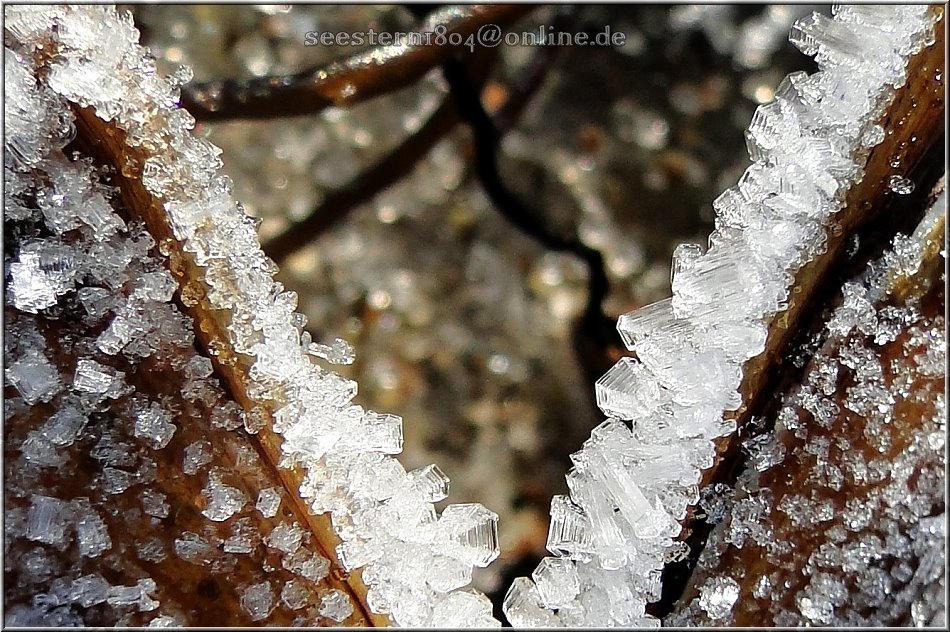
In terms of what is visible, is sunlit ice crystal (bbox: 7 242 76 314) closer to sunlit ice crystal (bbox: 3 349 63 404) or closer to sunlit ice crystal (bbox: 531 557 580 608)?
sunlit ice crystal (bbox: 3 349 63 404)

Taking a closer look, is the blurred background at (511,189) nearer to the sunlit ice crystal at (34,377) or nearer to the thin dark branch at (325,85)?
the thin dark branch at (325,85)

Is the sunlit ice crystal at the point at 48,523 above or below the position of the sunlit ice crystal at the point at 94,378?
below

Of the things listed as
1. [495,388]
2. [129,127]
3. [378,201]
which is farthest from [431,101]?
[129,127]

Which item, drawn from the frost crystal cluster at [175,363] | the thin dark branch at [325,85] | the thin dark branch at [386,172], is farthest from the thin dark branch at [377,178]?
the frost crystal cluster at [175,363]

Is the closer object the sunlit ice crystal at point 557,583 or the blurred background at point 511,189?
the sunlit ice crystal at point 557,583

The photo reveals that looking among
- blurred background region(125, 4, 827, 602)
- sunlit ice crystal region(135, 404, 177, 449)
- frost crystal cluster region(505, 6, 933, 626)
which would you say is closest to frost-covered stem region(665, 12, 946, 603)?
frost crystal cluster region(505, 6, 933, 626)

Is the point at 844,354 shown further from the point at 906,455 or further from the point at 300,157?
the point at 300,157
